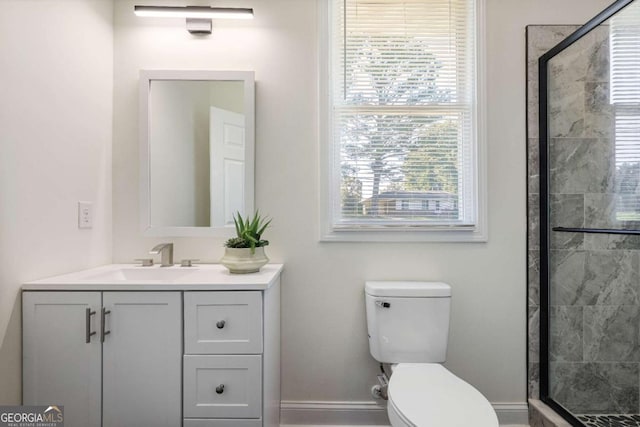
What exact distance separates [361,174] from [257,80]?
0.74 meters

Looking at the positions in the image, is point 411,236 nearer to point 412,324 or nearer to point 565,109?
point 412,324

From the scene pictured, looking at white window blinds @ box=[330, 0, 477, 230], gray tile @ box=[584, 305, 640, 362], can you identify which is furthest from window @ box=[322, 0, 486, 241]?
gray tile @ box=[584, 305, 640, 362]


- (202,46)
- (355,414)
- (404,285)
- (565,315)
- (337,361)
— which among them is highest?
(202,46)

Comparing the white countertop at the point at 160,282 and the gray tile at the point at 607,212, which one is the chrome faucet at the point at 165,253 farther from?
the gray tile at the point at 607,212

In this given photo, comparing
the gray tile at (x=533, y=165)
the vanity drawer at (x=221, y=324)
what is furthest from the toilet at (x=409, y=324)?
the gray tile at (x=533, y=165)

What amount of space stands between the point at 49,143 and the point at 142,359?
957 mm

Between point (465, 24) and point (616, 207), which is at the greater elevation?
point (465, 24)

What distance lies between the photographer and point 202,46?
1742 millimetres

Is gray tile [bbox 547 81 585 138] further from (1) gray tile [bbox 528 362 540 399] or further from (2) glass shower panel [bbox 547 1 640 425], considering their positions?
(1) gray tile [bbox 528 362 540 399]

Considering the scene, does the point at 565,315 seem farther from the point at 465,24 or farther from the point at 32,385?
the point at 32,385

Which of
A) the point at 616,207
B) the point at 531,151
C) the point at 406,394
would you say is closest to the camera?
the point at 406,394

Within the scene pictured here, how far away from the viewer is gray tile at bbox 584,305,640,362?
1.51 metres

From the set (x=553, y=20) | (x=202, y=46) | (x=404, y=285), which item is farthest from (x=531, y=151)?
(x=202, y=46)

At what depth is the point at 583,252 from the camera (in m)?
1.60
